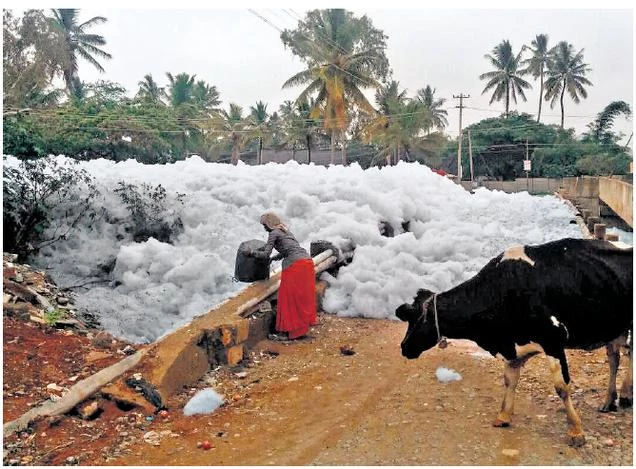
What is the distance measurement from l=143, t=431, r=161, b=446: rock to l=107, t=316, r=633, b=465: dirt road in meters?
0.04

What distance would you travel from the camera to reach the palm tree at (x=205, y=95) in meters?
38.6

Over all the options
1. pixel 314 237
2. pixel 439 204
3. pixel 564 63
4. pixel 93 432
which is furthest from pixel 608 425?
pixel 564 63

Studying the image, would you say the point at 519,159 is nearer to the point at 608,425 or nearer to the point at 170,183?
the point at 170,183

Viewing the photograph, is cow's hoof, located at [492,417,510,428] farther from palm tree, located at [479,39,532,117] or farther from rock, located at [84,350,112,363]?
palm tree, located at [479,39,532,117]

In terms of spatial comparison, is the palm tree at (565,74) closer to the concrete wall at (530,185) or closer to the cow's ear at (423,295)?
the concrete wall at (530,185)

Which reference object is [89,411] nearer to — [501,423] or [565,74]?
[501,423]

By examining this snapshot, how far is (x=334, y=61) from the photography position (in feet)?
91.1

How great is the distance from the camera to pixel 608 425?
402 centimetres

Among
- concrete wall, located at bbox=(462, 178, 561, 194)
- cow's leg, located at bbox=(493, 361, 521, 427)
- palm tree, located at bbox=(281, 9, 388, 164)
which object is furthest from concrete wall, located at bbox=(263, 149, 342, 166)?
cow's leg, located at bbox=(493, 361, 521, 427)

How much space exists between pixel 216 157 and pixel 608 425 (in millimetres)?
34479

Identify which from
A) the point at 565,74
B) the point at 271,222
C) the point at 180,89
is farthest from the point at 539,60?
the point at 271,222

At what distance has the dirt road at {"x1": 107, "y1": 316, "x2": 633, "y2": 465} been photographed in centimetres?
379

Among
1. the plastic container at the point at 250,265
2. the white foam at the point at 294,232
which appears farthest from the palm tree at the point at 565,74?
the plastic container at the point at 250,265

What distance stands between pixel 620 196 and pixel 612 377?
6.21 m
